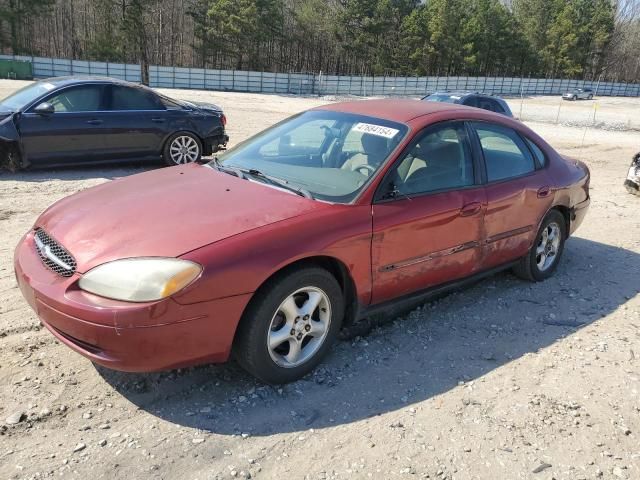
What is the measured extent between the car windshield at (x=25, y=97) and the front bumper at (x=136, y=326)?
249 inches

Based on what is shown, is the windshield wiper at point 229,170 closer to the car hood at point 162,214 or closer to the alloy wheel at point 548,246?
the car hood at point 162,214

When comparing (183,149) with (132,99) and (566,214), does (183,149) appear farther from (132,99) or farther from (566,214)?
(566,214)

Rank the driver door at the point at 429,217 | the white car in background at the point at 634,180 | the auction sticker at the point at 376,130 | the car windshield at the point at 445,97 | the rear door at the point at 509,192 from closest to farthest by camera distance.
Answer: the driver door at the point at 429,217 < the auction sticker at the point at 376,130 < the rear door at the point at 509,192 < the white car in background at the point at 634,180 < the car windshield at the point at 445,97

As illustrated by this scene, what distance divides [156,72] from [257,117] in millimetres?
25749

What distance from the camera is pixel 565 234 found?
5.32 meters

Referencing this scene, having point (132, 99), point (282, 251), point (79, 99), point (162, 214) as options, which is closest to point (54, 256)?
point (162, 214)

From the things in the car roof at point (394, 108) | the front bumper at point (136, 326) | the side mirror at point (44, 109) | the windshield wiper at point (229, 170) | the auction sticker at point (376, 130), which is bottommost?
the front bumper at point (136, 326)

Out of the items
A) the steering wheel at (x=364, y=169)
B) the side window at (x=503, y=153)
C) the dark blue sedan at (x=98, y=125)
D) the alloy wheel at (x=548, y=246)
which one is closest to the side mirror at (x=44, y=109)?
the dark blue sedan at (x=98, y=125)

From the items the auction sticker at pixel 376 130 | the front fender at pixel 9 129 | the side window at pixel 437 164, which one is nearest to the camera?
the side window at pixel 437 164

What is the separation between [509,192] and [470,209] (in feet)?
1.84

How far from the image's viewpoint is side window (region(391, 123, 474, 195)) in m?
3.72

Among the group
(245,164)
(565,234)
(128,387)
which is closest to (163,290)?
(128,387)

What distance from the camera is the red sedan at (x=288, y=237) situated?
8.98 ft

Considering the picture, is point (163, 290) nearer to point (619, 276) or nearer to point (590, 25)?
point (619, 276)
